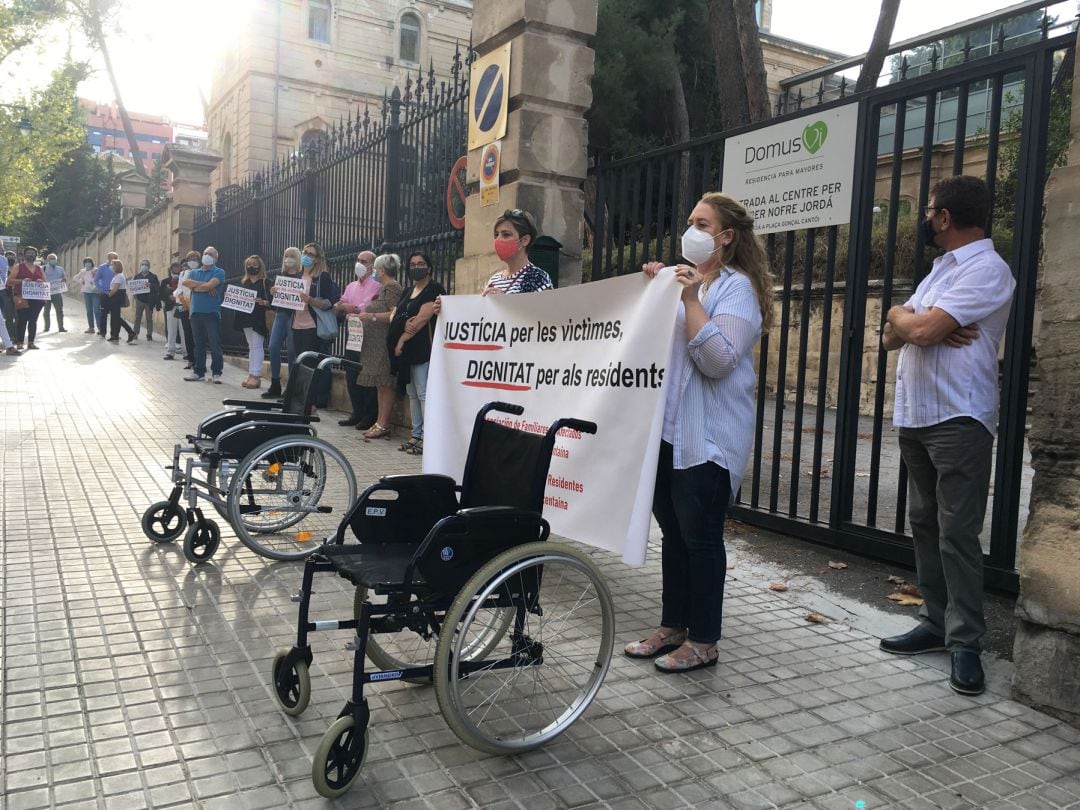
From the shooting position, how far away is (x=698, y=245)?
12.1 feet

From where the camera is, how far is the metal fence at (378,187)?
9.55 m

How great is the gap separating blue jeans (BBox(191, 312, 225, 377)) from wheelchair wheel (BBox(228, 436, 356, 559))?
28.8 ft

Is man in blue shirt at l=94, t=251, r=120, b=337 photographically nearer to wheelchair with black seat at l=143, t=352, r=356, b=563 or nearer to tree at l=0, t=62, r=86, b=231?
wheelchair with black seat at l=143, t=352, r=356, b=563

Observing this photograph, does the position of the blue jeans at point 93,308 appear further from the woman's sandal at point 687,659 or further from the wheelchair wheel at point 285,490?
the woman's sandal at point 687,659

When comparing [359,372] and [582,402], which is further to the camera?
[359,372]

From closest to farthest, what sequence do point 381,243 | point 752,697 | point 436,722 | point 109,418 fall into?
point 436,722 < point 752,697 < point 109,418 < point 381,243

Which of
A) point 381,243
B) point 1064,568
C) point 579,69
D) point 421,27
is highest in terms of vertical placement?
point 421,27

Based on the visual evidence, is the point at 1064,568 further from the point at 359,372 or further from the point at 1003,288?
the point at 359,372

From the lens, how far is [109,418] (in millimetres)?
10031

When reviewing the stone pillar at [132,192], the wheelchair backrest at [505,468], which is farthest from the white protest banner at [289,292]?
the stone pillar at [132,192]

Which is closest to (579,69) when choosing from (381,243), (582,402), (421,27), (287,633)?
(381,243)

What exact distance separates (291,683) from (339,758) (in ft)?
1.95

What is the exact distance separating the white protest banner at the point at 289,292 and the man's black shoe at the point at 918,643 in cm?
904

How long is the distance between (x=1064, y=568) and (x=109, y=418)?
9355mm
